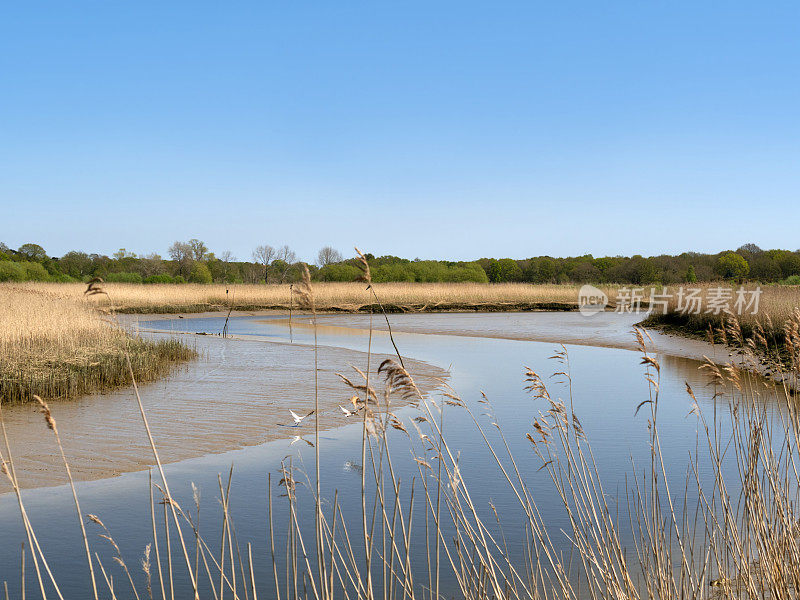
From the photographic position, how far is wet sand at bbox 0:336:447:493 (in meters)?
6.19

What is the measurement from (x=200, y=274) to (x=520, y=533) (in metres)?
65.9

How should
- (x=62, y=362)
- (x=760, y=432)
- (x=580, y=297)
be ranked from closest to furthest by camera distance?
(x=760, y=432) < (x=62, y=362) < (x=580, y=297)

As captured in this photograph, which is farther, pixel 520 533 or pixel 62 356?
Result: pixel 62 356

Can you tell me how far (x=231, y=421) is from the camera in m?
7.89

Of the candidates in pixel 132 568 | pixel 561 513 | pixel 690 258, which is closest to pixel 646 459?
pixel 561 513

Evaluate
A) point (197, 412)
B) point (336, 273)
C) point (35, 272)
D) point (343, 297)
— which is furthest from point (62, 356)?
point (35, 272)

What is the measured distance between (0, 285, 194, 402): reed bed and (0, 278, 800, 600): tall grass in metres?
4.31

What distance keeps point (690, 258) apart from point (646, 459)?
80125mm

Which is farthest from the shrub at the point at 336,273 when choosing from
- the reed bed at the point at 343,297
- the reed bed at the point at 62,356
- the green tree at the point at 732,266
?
the reed bed at the point at 62,356

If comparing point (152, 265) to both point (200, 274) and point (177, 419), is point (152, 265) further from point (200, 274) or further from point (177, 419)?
point (177, 419)

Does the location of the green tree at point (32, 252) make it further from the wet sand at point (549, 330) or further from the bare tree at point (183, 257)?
the wet sand at point (549, 330)

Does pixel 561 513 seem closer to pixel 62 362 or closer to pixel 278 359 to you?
pixel 62 362

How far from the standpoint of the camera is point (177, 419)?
7.90 m

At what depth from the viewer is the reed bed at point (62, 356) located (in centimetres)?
890
